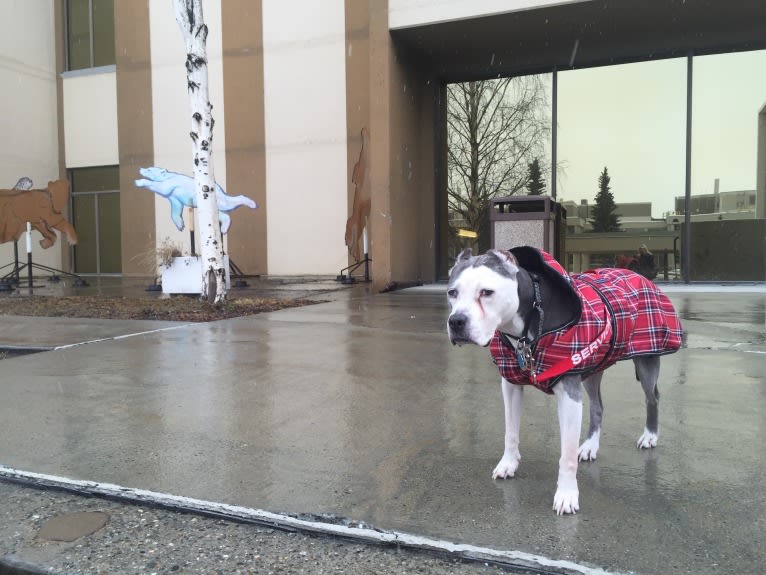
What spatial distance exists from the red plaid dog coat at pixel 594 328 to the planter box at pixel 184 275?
9.19 metres

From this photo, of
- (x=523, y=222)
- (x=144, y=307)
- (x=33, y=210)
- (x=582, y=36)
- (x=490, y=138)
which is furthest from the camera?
(x=33, y=210)

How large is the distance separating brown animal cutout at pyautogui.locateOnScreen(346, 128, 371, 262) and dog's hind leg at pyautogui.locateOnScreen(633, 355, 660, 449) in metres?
11.9

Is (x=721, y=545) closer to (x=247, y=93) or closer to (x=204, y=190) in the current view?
(x=204, y=190)

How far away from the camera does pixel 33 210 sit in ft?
49.8

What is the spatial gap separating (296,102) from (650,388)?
48.0 feet

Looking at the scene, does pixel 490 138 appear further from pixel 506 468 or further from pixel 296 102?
pixel 506 468

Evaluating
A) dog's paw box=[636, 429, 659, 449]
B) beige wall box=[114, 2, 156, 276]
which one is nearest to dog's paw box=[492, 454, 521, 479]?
dog's paw box=[636, 429, 659, 449]

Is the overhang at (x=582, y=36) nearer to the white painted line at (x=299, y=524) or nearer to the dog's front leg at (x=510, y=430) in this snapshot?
the dog's front leg at (x=510, y=430)

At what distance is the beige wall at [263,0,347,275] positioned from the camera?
15875mm

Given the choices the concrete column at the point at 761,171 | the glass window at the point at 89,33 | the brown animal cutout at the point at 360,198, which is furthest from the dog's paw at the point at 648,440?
the glass window at the point at 89,33

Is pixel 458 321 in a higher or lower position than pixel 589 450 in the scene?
higher

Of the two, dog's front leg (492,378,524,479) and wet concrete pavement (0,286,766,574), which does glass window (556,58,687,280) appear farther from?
dog's front leg (492,378,524,479)

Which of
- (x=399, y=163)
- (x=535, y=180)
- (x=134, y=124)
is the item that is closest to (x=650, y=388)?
(x=399, y=163)

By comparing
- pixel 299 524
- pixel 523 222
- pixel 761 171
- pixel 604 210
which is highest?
pixel 761 171
